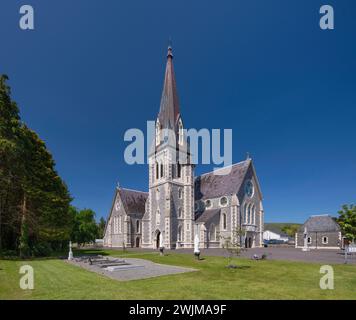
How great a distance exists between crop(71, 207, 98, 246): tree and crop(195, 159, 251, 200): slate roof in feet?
87.5

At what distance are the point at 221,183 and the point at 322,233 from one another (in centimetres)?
2236

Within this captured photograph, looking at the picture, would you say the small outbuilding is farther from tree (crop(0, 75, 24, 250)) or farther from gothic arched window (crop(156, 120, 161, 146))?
tree (crop(0, 75, 24, 250))

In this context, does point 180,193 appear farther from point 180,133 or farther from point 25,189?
point 25,189

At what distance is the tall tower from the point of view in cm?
4084

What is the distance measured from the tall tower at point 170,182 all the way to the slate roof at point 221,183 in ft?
18.0

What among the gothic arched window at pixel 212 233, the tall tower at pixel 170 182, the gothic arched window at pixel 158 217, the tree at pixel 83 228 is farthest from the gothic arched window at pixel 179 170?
the tree at pixel 83 228

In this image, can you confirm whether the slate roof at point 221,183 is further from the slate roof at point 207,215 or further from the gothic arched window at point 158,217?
the gothic arched window at point 158,217

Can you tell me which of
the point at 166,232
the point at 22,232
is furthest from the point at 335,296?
the point at 166,232

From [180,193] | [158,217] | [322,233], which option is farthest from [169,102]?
[322,233]

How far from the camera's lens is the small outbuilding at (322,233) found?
45344 millimetres

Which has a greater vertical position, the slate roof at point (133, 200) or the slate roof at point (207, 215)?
the slate roof at point (133, 200)

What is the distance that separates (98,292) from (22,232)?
17123mm

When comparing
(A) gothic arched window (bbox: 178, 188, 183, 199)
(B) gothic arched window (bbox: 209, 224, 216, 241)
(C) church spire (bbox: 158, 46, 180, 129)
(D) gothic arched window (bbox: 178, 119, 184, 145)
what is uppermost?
(C) church spire (bbox: 158, 46, 180, 129)

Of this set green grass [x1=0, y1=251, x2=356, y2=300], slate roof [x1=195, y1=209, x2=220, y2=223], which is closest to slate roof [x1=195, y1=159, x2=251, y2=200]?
slate roof [x1=195, y1=209, x2=220, y2=223]
